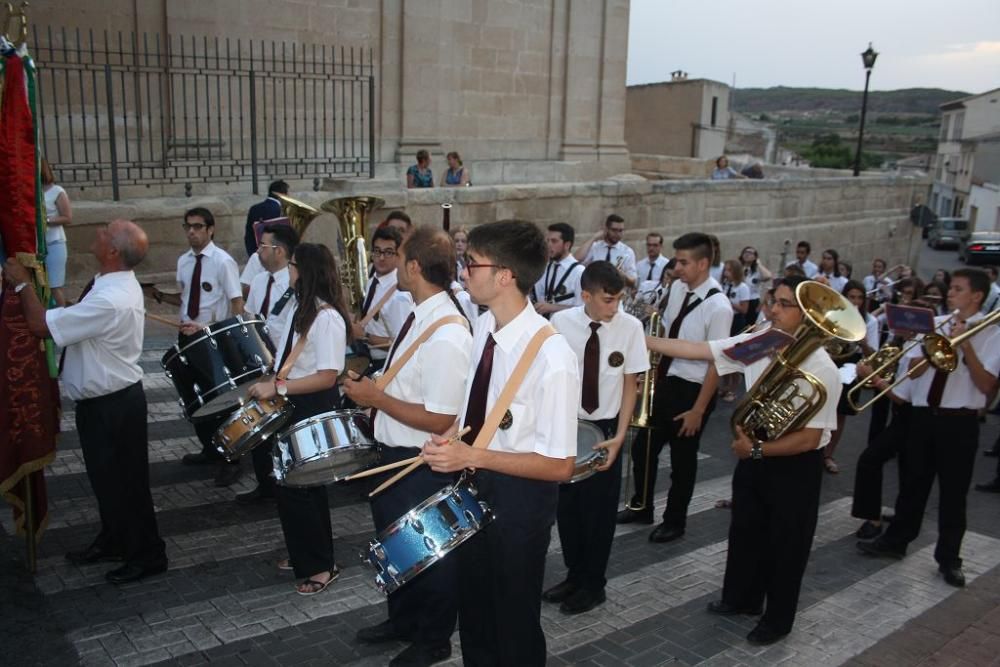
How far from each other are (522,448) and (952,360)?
366 cm

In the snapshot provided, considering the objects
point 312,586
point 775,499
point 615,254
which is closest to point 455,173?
point 615,254

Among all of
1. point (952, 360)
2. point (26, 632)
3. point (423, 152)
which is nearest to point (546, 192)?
point (423, 152)

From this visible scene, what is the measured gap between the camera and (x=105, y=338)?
5.07 m

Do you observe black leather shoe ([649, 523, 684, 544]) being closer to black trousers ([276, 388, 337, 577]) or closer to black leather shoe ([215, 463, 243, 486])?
black trousers ([276, 388, 337, 577])

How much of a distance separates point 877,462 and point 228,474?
5070 mm

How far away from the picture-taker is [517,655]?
358 centimetres

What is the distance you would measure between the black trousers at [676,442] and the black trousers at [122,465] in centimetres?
354

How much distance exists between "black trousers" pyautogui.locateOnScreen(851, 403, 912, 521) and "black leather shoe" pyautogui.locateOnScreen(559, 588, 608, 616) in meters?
2.52

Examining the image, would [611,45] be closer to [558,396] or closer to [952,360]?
[952,360]

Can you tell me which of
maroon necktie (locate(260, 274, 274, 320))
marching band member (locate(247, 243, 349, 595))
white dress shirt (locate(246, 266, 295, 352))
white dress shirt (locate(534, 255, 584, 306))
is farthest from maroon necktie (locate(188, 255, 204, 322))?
white dress shirt (locate(534, 255, 584, 306))

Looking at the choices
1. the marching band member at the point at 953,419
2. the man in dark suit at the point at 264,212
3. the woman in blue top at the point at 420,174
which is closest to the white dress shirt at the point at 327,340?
the marching band member at the point at 953,419

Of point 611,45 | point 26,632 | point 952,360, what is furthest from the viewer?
point 611,45

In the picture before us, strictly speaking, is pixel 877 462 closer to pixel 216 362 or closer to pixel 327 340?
pixel 327 340

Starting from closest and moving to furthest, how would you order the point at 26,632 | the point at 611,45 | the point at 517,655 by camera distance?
the point at 517,655 → the point at 26,632 → the point at 611,45
